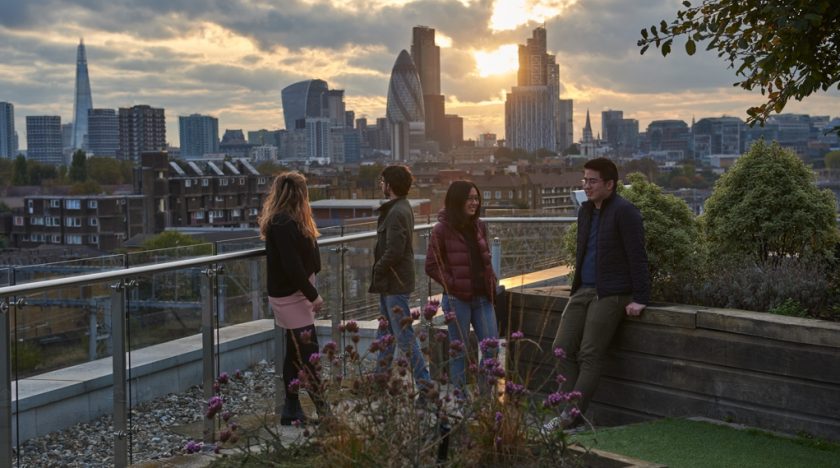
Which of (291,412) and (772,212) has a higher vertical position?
(772,212)

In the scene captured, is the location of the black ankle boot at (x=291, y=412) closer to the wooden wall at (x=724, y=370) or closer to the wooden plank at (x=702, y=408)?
the wooden wall at (x=724, y=370)

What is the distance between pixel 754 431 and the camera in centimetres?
552

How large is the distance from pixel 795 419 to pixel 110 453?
3468 millimetres

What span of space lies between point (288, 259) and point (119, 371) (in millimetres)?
1093

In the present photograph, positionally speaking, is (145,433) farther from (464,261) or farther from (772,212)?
(772,212)

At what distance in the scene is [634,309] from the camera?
5953 millimetres

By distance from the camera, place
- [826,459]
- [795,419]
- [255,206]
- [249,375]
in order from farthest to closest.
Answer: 1. [255,206]
2. [249,375]
3. [795,419]
4. [826,459]

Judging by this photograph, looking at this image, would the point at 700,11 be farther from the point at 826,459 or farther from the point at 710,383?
the point at 826,459

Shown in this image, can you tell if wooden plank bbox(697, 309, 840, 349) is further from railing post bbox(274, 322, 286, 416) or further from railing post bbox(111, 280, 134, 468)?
railing post bbox(111, 280, 134, 468)

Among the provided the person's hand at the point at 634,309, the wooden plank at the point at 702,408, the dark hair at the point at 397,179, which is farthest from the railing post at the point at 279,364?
the person's hand at the point at 634,309

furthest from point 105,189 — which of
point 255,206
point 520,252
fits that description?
point 520,252

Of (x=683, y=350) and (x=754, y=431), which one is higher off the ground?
(x=683, y=350)

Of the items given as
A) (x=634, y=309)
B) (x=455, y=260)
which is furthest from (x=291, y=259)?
(x=634, y=309)

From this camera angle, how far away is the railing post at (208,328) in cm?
572
